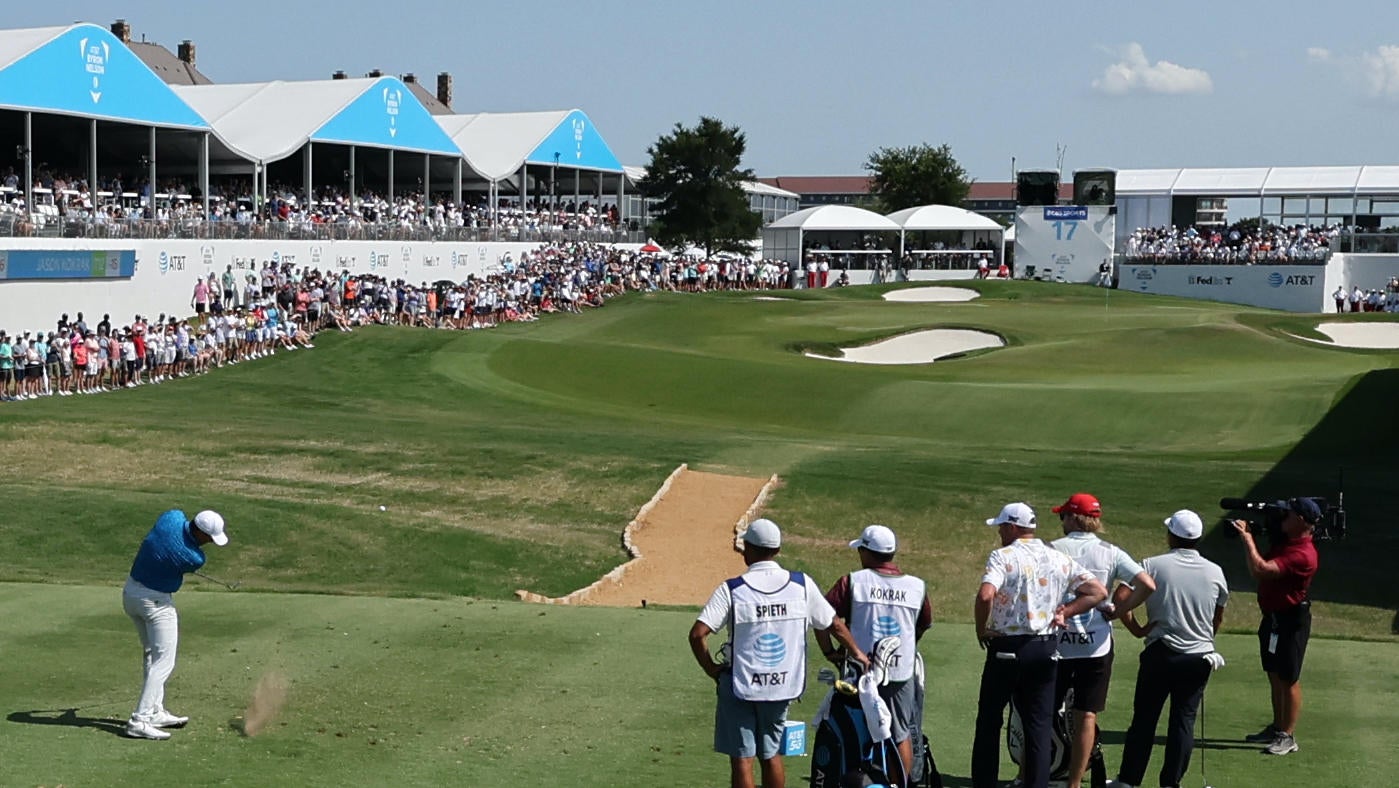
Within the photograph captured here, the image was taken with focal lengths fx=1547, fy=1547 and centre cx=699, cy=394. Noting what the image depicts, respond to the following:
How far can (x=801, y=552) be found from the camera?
22.6 meters

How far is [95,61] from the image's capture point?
47.4m

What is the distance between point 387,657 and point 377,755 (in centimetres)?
302

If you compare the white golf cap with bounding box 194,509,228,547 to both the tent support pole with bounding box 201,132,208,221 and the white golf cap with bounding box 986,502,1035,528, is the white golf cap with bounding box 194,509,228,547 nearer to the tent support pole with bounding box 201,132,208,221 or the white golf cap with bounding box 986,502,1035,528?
the white golf cap with bounding box 986,502,1035,528

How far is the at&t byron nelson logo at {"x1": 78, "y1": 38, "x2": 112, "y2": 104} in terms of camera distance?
154ft

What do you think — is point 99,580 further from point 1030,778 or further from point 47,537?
point 1030,778

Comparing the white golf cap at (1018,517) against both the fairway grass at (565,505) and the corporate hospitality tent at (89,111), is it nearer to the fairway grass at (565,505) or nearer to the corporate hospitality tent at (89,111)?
the fairway grass at (565,505)

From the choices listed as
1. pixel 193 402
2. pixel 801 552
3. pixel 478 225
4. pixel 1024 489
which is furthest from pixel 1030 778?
pixel 478 225

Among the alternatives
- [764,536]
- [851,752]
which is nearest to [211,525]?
[764,536]

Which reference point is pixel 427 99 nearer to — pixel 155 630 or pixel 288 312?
pixel 288 312

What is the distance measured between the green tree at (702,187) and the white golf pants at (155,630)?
75223 millimetres

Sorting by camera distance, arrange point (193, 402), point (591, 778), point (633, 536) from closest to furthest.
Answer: point (591, 778), point (633, 536), point (193, 402)

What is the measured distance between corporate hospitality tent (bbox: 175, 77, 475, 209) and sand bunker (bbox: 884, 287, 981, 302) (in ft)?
69.1

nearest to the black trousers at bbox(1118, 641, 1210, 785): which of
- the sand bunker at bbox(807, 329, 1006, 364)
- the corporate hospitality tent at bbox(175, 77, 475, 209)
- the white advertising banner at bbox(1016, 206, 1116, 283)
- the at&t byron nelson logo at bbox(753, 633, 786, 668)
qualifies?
the at&t byron nelson logo at bbox(753, 633, 786, 668)

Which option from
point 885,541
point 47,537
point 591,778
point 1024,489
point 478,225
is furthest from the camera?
point 478,225
